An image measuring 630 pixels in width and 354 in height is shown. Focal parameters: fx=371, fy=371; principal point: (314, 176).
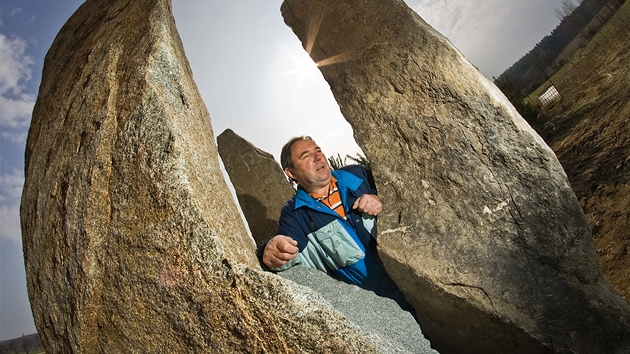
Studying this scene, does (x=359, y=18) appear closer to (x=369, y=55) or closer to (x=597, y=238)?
(x=369, y=55)

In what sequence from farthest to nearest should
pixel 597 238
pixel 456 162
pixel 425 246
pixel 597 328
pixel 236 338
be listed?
pixel 597 238
pixel 456 162
pixel 425 246
pixel 597 328
pixel 236 338

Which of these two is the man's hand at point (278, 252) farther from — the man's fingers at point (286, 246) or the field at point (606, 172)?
the field at point (606, 172)

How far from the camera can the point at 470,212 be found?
2.35 m

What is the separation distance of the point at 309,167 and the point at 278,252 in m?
0.78

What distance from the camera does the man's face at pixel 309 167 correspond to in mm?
2701

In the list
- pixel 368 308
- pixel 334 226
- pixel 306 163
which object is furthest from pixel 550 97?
pixel 368 308

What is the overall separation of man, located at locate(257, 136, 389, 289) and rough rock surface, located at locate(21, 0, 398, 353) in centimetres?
51

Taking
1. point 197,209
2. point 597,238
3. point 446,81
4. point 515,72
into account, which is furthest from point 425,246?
point 515,72

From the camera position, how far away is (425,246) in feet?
7.54

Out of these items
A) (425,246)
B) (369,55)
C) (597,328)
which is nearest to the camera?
(597,328)

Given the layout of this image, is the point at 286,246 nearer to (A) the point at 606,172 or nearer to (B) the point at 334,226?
(B) the point at 334,226

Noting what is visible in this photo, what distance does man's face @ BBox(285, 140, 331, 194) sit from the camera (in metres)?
2.70

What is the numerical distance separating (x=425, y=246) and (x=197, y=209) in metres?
1.40

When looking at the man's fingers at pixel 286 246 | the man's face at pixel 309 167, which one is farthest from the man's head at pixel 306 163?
the man's fingers at pixel 286 246
